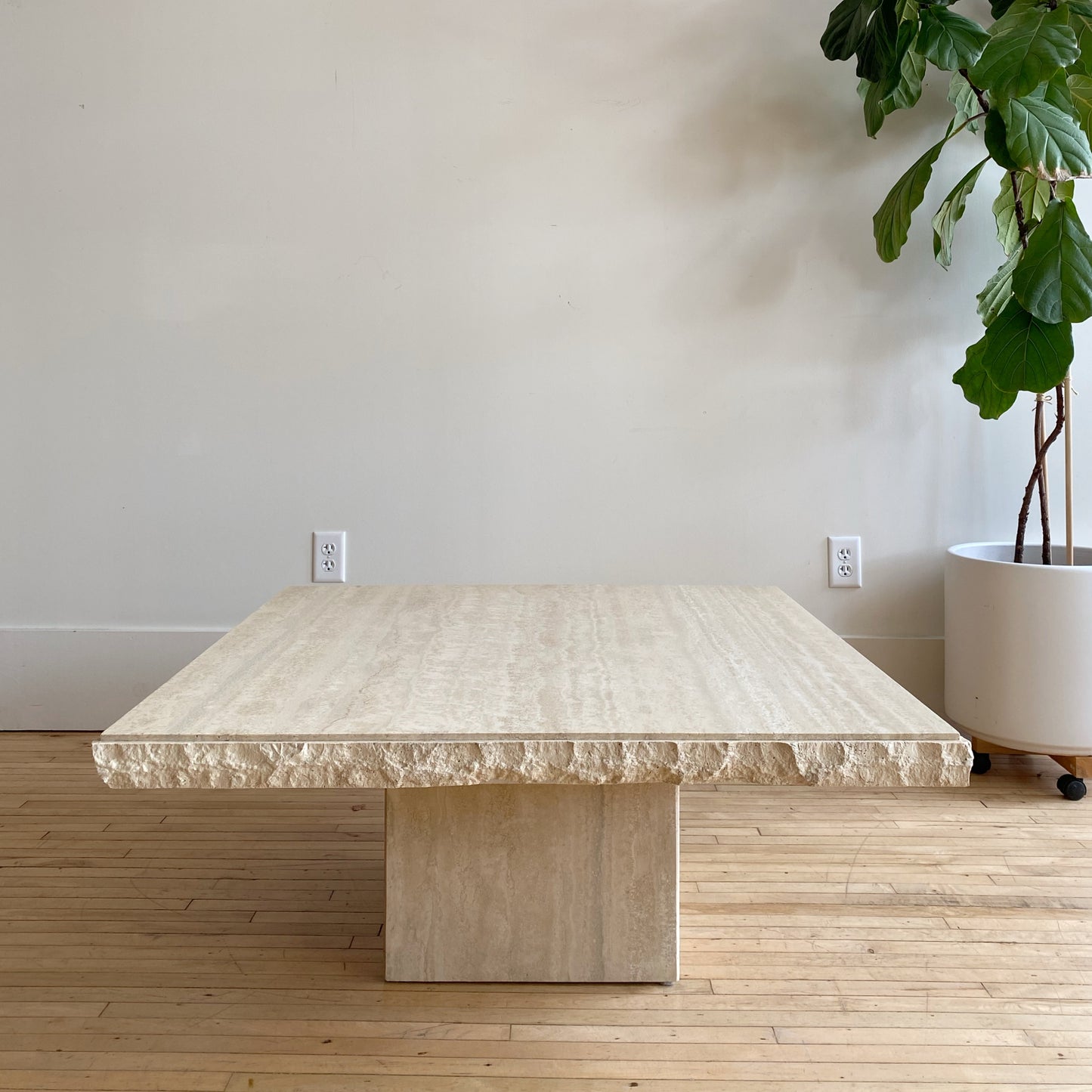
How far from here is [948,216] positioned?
7.59ft

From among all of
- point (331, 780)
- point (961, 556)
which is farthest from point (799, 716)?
point (961, 556)

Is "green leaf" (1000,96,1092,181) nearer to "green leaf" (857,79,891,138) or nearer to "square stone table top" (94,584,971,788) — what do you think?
"green leaf" (857,79,891,138)

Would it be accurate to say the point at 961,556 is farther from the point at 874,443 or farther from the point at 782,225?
the point at 782,225

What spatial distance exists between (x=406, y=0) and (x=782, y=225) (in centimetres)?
105

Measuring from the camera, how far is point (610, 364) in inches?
100

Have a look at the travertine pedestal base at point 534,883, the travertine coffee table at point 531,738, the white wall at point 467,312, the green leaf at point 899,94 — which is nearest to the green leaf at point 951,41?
the green leaf at point 899,94

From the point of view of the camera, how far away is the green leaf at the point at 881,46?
213 centimetres

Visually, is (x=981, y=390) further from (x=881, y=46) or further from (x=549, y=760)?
(x=549, y=760)

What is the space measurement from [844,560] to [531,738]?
172 cm

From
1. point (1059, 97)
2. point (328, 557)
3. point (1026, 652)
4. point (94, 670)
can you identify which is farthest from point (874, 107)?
point (94, 670)

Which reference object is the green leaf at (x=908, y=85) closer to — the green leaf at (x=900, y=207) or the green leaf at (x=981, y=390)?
the green leaf at (x=900, y=207)

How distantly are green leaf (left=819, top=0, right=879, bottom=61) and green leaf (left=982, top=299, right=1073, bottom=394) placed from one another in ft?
2.20

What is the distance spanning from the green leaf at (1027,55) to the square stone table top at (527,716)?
3.69 ft

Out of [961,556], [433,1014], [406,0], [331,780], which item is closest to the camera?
[331,780]
